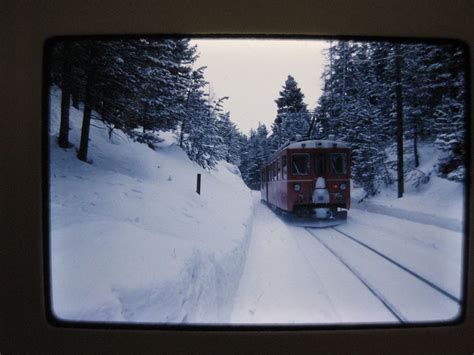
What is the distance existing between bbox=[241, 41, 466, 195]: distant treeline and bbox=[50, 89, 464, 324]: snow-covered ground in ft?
0.70

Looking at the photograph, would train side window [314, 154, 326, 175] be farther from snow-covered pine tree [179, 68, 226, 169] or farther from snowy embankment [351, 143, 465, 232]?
snowy embankment [351, 143, 465, 232]

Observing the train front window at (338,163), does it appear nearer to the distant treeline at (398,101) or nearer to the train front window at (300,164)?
the distant treeline at (398,101)

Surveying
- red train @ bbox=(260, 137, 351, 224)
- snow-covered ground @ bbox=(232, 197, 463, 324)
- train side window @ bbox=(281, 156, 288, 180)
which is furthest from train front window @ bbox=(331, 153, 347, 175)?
train side window @ bbox=(281, 156, 288, 180)

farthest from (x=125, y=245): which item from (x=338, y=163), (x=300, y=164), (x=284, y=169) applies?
(x=284, y=169)

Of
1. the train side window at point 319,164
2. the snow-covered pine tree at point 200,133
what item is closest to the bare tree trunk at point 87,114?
the snow-covered pine tree at point 200,133

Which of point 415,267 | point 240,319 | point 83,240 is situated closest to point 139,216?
point 83,240

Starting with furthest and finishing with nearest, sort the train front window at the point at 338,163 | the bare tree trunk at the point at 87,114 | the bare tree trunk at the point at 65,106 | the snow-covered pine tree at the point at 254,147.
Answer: the train front window at the point at 338,163 → the snow-covered pine tree at the point at 254,147 → the bare tree trunk at the point at 87,114 → the bare tree trunk at the point at 65,106

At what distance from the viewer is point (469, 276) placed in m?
1.79

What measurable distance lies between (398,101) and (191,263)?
8.39 ft

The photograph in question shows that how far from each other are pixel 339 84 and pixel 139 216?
2.37 meters

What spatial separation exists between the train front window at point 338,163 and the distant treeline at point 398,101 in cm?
24

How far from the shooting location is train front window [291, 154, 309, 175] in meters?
6.46

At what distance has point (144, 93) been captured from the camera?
127 inches

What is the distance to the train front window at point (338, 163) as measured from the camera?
12.1 feet
